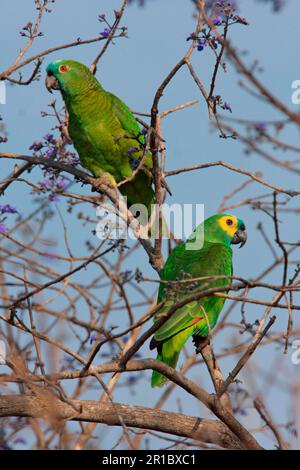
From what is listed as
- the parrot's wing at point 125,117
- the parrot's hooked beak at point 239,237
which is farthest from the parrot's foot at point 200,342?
the parrot's wing at point 125,117

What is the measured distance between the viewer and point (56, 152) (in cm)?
469

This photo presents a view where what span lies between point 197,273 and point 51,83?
7.58 ft

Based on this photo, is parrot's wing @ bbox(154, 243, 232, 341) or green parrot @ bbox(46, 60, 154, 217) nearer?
parrot's wing @ bbox(154, 243, 232, 341)

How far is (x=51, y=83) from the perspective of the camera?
5871mm

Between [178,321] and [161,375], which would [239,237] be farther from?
[161,375]

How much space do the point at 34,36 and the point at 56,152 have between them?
2.50ft

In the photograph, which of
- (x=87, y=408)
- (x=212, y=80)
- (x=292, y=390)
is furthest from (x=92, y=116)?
(x=292, y=390)

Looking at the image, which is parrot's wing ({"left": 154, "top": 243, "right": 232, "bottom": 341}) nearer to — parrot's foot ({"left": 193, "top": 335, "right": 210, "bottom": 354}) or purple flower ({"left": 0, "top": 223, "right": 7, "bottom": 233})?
parrot's foot ({"left": 193, "top": 335, "right": 210, "bottom": 354})

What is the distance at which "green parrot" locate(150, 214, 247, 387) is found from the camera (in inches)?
161

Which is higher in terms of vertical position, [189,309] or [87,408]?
[189,309]

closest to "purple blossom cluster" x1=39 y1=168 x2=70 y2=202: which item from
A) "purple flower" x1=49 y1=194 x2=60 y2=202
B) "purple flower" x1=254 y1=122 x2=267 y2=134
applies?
"purple flower" x1=49 y1=194 x2=60 y2=202

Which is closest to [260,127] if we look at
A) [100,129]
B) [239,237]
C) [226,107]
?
[226,107]
